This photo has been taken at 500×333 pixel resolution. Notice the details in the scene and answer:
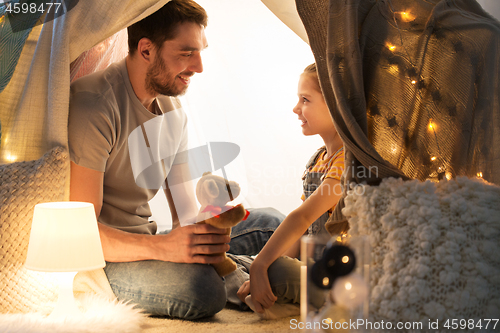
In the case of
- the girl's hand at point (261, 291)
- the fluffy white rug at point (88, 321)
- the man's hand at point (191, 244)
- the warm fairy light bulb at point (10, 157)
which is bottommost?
the fluffy white rug at point (88, 321)

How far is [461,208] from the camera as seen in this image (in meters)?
0.87

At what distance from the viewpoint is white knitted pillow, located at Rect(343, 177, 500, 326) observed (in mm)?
836

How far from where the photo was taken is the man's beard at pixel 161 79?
1.32 meters

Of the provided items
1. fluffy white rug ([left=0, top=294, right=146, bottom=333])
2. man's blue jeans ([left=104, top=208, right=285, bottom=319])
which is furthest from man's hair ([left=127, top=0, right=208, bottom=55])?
fluffy white rug ([left=0, top=294, right=146, bottom=333])

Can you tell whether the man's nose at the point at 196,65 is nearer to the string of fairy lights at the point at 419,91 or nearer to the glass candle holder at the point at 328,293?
the string of fairy lights at the point at 419,91

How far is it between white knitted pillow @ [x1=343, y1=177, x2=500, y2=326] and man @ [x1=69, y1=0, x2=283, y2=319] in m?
0.50

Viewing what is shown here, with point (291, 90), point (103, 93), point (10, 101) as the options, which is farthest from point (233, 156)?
point (10, 101)

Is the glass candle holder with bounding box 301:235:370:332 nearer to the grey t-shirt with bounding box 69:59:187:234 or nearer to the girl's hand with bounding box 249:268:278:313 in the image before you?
the girl's hand with bounding box 249:268:278:313

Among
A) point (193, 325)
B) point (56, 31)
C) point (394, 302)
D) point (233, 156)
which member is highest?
point (56, 31)

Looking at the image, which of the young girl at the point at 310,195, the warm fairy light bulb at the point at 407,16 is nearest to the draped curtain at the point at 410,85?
the warm fairy light bulb at the point at 407,16

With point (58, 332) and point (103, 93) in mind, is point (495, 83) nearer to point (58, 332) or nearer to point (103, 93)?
point (103, 93)

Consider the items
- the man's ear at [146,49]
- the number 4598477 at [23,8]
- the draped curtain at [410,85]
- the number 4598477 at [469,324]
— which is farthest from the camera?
the man's ear at [146,49]

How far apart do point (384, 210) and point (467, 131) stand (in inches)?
12.4

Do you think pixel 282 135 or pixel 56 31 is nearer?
pixel 56 31
